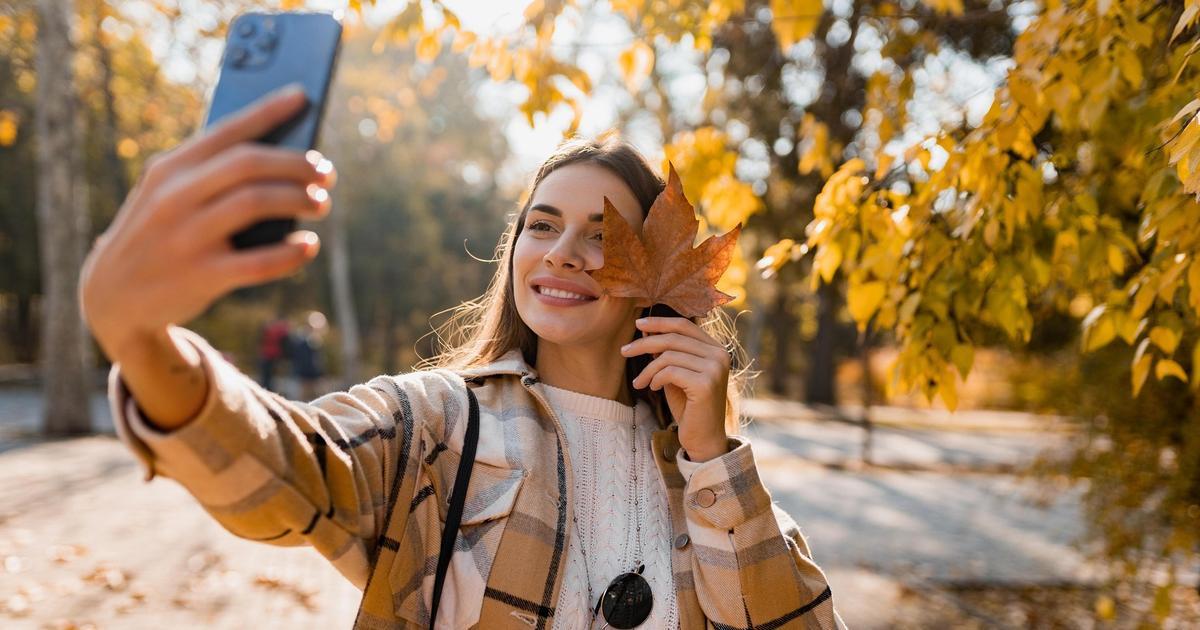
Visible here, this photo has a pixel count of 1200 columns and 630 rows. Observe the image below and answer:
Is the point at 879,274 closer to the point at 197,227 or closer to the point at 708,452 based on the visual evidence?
the point at 708,452

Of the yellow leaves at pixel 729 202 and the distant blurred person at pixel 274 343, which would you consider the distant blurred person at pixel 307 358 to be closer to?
the distant blurred person at pixel 274 343

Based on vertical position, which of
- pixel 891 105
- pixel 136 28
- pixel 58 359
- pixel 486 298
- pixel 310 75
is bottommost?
pixel 58 359

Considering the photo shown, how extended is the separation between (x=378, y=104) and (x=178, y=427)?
32.2 ft

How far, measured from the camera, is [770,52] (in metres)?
9.30

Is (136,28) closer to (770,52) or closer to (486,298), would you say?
(770,52)

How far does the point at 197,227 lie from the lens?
2.73ft

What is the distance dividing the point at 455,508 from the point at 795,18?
1.91 meters

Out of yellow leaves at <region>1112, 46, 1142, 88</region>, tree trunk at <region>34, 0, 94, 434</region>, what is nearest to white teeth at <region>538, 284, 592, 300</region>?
yellow leaves at <region>1112, 46, 1142, 88</region>

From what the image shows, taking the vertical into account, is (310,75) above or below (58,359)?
above

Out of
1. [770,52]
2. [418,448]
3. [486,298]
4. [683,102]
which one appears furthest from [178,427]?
[683,102]

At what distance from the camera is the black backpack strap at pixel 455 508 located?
1551 millimetres

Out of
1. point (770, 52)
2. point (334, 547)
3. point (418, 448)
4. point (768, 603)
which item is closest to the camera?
point (334, 547)

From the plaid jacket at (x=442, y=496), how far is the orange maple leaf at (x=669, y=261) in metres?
0.30

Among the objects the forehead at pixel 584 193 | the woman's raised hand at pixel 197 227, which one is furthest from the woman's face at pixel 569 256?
the woman's raised hand at pixel 197 227
